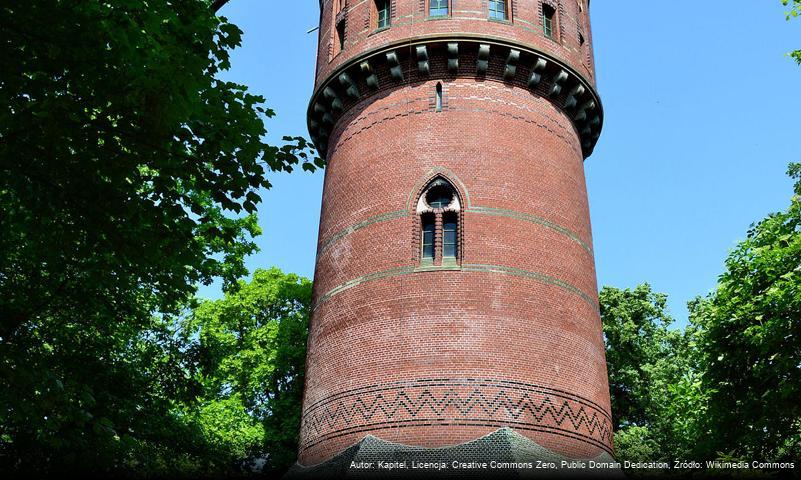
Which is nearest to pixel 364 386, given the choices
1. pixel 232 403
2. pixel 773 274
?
pixel 773 274

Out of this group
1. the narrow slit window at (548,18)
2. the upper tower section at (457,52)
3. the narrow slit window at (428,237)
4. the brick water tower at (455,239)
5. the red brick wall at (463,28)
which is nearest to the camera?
the brick water tower at (455,239)

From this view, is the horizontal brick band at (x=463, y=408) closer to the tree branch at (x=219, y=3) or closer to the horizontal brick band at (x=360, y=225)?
the horizontal brick band at (x=360, y=225)

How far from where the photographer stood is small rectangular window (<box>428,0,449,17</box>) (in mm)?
17719

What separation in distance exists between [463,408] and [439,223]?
12.6 feet

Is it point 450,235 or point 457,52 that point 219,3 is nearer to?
point 457,52

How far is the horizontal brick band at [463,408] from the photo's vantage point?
1359 centimetres

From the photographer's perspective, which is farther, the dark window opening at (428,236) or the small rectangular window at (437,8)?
the small rectangular window at (437,8)

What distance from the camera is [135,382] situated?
1370 centimetres

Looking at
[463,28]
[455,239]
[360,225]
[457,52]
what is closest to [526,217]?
[455,239]

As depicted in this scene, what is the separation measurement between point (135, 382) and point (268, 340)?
1503 cm

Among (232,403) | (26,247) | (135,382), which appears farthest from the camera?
(232,403)

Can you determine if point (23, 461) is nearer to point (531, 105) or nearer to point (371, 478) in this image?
point (371, 478)

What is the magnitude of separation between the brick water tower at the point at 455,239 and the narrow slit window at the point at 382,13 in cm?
4

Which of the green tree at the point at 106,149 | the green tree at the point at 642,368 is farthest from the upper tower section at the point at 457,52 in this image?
the green tree at the point at 642,368
